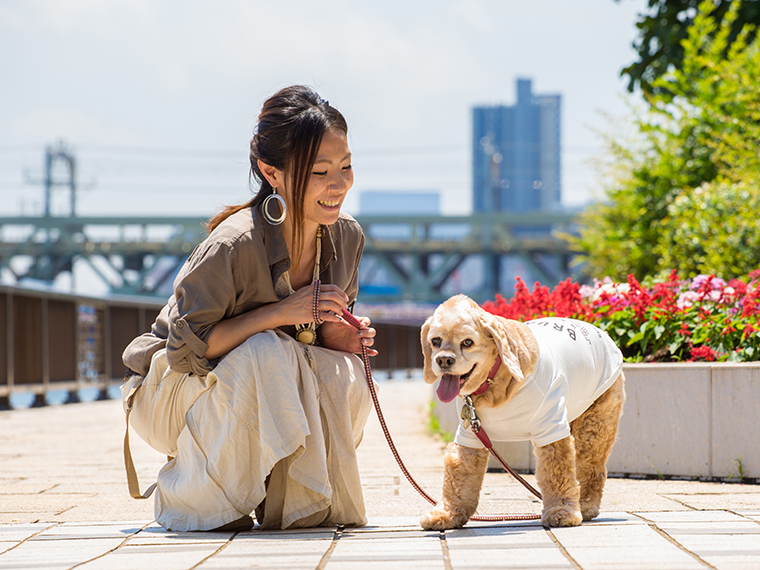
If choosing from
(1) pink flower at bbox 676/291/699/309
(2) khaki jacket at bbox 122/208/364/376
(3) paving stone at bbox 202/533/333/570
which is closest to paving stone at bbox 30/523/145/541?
(3) paving stone at bbox 202/533/333/570

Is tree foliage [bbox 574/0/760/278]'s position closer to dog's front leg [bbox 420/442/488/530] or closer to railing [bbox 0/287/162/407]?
dog's front leg [bbox 420/442/488/530]

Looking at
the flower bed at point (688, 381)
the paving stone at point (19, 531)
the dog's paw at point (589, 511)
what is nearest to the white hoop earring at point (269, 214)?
the paving stone at point (19, 531)

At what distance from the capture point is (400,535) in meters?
2.92

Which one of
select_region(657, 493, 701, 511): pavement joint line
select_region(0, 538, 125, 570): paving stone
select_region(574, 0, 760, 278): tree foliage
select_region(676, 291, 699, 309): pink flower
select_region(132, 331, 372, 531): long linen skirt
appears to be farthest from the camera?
select_region(574, 0, 760, 278): tree foliage

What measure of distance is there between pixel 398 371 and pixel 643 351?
22680mm

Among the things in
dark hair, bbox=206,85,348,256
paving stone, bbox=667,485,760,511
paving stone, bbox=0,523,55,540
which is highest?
dark hair, bbox=206,85,348,256

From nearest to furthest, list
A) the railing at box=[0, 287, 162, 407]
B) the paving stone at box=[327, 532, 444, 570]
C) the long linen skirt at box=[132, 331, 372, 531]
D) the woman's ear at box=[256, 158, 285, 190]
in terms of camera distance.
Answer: the paving stone at box=[327, 532, 444, 570] < the long linen skirt at box=[132, 331, 372, 531] < the woman's ear at box=[256, 158, 285, 190] < the railing at box=[0, 287, 162, 407]

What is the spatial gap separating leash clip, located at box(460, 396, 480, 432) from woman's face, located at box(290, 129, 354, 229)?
2.84 ft

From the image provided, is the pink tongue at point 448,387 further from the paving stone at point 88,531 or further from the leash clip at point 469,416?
the paving stone at point 88,531

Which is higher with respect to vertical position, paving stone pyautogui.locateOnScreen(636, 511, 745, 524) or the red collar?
the red collar

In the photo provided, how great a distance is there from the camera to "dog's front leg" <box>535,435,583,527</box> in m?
3.01

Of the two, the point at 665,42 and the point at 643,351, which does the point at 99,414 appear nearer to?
the point at 643,351

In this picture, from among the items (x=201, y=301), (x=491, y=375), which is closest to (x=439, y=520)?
(x=491, y=375)

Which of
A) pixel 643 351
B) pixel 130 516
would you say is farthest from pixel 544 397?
pixel 643 351
